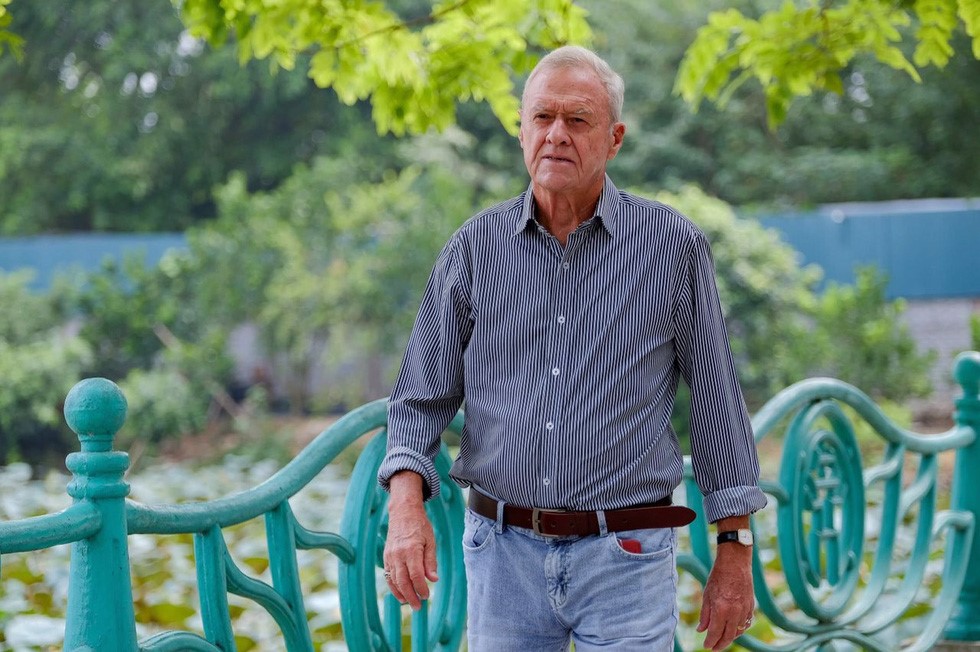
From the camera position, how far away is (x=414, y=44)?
3.41 meters

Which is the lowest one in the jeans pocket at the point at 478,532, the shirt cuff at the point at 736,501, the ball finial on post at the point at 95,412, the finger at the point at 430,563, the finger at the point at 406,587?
the finger at the point at 406,587

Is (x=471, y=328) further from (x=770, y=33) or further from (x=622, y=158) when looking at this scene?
(x=622, y=158)

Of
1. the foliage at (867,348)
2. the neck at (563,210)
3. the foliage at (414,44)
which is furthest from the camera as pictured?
the foliage at (867,348)

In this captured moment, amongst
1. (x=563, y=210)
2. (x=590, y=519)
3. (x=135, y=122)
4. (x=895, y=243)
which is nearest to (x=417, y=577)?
(x=590, y=519)

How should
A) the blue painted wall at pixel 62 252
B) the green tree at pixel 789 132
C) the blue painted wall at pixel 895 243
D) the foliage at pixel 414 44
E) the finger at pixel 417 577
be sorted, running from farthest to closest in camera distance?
the green tree at pixel 789 132
the blue painted wall at pixel 62 252
the blue painted wall at pixel 895 243
the foliage at pixel 414 44
the finger at pixel 417 577

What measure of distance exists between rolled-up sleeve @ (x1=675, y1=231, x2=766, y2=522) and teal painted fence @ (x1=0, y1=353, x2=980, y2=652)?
1.61 ft

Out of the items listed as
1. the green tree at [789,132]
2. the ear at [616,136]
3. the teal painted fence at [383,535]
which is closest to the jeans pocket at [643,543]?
the teal painted fence at [383,535]

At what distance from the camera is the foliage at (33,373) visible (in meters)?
10.2

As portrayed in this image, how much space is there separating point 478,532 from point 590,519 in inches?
8.0

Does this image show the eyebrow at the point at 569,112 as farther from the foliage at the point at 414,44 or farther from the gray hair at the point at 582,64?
the foliage at the point at 414,44

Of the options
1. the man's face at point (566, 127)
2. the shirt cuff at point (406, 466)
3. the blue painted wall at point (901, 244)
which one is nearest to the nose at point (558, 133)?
the man's face at point (566, 127)

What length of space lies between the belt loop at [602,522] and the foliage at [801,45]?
1862mm

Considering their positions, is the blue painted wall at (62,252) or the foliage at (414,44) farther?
the blue painted wall at (62,252)

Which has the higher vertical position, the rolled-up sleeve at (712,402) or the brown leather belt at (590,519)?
the rolled-up sleeve at (712,402)
